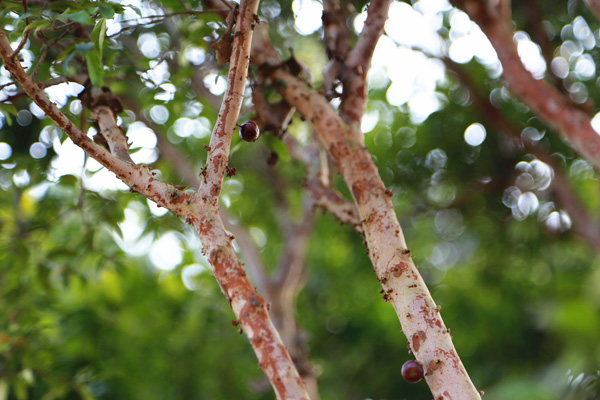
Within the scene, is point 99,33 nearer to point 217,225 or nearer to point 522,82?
point 217,225

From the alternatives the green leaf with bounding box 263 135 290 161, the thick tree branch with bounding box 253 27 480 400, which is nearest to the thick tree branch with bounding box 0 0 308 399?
the thick tree branch with bounding box 253 27 480 400

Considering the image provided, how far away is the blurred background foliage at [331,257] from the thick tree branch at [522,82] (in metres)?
1.02

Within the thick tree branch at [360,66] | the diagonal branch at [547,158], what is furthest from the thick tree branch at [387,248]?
the diagonal branch at [547,158]

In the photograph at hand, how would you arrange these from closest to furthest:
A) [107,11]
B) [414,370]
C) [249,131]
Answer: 1. [414,370]
2. [107,11]
3. [249,131]

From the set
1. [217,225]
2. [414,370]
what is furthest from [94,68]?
[414,370]

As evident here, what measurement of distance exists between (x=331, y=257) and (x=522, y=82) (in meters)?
4.19

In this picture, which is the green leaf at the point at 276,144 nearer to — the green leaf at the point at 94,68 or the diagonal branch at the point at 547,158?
the green leaf at the point at 94,68

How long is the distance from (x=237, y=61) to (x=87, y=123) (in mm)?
1126

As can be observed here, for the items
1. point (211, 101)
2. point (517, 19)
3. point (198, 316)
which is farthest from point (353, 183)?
point (198, 316)

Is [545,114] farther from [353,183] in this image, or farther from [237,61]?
[237,61]

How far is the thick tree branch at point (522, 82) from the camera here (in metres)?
4.07

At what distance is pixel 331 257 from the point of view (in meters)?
7.83

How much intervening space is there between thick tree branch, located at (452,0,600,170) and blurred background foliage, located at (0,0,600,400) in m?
1.02

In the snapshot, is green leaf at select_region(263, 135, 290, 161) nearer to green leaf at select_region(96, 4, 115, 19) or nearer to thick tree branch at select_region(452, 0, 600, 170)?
green leaf at select_region(96, 4, 115, 19)
